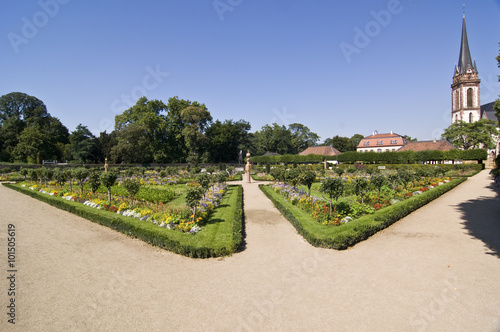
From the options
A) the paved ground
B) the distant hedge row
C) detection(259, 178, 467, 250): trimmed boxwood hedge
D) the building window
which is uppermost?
the building window

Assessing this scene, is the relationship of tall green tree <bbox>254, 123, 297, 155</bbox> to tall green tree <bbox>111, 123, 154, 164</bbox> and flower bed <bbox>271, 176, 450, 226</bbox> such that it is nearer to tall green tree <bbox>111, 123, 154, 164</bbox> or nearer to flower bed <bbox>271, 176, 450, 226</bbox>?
tall green tree <bbox>111, 123, 154, 164</bbox>

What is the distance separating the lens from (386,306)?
454 cm

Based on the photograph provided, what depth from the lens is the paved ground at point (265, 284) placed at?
4184 mm

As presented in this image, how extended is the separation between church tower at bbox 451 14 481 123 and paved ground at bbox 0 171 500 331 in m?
74.5

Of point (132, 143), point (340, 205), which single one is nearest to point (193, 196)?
point (340, 205)

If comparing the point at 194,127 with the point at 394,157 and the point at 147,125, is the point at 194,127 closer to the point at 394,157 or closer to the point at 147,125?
the point at 147,125

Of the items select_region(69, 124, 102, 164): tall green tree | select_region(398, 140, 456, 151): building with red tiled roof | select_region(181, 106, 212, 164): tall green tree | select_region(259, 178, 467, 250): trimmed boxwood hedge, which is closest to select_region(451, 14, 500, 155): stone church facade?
select_region(398, 140, 456, 151): building with red tiled roof

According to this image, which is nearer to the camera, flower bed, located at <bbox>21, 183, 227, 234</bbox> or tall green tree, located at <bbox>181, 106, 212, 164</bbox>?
flower bed, located at <bbox>21, 183, 227, 234</bbox>

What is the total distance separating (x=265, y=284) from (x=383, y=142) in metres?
75.1

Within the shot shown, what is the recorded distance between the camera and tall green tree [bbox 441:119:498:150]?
154ft

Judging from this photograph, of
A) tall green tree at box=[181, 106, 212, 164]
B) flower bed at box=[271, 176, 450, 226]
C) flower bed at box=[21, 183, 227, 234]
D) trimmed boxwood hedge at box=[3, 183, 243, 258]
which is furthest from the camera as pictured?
tall green tree at box=[181, 106, 212, 164]

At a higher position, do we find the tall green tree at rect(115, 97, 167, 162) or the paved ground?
the tall green tree at rect(115, 97, 167, 162)

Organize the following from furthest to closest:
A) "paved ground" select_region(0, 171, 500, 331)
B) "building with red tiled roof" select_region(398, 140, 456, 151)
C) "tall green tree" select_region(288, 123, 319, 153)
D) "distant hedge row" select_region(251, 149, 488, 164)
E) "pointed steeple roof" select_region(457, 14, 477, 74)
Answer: "tall green tree" select_region(288, 123, 319, 153)
"pointed steeple roof" select_region(457, 14, 477, 74)
"building with red tiled roof" select_region(398, 140, 456, 151)
"distant hedge row" select_region(251, 149, 488, 164)
"paved ground" select_region(0, 171, 500, 331)

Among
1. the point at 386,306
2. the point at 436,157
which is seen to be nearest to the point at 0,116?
the point at 386,306
